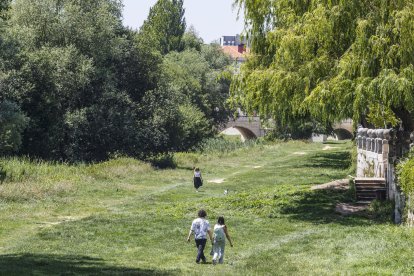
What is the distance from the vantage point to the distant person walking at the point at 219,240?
2075 centimetres

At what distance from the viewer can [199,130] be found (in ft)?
257

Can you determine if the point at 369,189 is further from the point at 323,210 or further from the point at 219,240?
the point at 219,240

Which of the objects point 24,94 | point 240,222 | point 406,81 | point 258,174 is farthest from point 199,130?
point 406,81

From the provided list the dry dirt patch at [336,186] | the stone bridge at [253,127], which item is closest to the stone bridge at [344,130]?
the stone bridge at [253,127]

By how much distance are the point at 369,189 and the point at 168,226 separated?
10812 mm

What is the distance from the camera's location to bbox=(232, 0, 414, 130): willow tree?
1067 inches

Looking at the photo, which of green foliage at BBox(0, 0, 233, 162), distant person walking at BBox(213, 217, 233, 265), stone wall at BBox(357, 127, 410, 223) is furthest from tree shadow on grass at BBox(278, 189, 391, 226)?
green foliage at BBox(0, 0, 233, 162)

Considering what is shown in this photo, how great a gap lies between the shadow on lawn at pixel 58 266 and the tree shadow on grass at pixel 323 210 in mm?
11933

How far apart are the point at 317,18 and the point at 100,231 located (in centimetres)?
1184

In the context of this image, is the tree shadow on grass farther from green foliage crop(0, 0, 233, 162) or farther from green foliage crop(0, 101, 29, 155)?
green foliage crop(0, 101, 29, 155)

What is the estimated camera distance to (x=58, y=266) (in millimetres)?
20391

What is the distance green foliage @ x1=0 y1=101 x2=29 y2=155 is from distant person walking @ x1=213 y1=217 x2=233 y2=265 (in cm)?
2708

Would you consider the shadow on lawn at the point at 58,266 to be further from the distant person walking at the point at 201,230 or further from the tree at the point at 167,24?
the tree at the point at 167,24

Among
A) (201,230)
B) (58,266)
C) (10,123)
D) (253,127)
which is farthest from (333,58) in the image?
(253,127)
